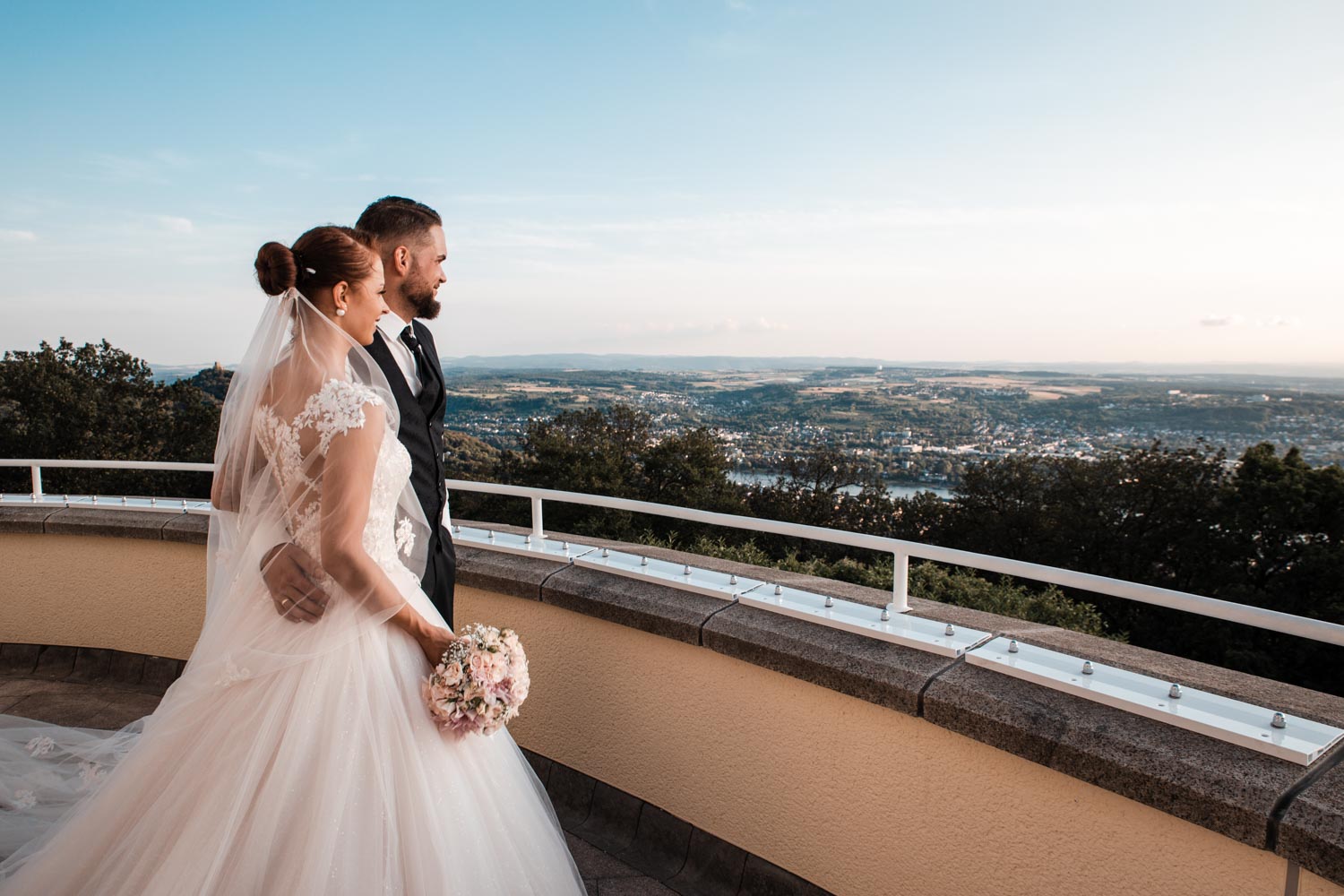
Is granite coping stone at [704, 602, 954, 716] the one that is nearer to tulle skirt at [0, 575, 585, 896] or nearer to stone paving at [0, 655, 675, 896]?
tulle skirt at [0, 575, 585, 896]

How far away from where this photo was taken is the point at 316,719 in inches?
60.6

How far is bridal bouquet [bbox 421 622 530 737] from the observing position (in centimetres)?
156

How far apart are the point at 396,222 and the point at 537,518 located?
3.55 feet

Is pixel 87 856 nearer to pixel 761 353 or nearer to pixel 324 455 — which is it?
pixel 324 455

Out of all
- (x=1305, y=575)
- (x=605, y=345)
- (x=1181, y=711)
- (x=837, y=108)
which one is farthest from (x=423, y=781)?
(x=605, y=345)

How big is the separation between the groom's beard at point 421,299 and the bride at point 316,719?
24cm

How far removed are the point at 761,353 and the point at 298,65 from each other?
50734 millimetres

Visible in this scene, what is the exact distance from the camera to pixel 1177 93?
13211 millimetres

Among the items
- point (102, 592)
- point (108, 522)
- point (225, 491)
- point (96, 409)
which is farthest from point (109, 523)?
point (96, 409)

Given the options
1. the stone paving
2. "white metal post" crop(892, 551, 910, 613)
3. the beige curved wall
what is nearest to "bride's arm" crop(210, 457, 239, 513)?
"white metal post" crop(892, 551, 910, 613)

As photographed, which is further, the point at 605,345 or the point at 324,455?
the point at 605,345

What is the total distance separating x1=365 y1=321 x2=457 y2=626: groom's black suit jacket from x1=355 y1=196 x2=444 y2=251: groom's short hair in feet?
0.81

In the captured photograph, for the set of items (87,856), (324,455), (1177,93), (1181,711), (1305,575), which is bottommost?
(1305,575)

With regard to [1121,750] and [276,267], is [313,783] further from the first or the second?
[1121,750]
